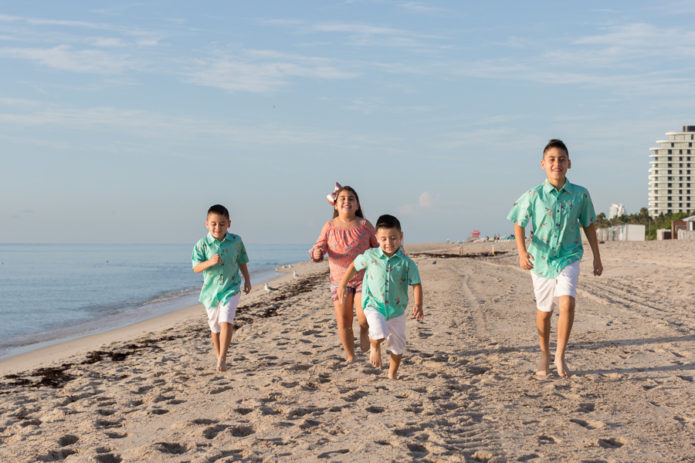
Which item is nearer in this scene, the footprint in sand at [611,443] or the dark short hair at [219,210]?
the footprint in sand at [611,443]

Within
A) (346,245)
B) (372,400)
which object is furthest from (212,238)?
(372,400)

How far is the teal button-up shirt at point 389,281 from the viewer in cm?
497

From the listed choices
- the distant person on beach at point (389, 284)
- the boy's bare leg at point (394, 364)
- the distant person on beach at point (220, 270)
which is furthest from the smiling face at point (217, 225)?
the boy's bare leg at point (394, 364)

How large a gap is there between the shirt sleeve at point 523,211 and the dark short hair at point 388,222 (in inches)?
43.2

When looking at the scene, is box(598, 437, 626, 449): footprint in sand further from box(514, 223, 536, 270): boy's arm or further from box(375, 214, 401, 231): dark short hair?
box(375, 214, 401, 231): dark short hair

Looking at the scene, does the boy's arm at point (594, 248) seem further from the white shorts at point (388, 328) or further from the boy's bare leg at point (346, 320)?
the boy's bare leg at point (346, 320)

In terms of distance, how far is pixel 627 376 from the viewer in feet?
17.2

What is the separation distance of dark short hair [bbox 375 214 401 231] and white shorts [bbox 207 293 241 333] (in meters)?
1.72

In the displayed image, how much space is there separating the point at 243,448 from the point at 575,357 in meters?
3.89

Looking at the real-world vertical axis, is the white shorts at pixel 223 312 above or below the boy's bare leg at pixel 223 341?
above

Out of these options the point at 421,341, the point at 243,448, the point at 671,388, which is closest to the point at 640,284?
the point at 421,341

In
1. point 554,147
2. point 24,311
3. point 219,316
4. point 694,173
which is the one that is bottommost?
point 24,311

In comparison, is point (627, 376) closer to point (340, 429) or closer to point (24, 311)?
point (340, 429)

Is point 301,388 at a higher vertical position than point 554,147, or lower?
lower
